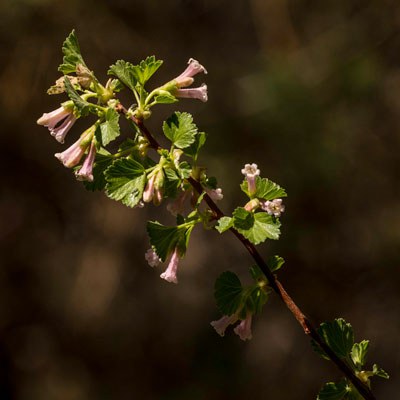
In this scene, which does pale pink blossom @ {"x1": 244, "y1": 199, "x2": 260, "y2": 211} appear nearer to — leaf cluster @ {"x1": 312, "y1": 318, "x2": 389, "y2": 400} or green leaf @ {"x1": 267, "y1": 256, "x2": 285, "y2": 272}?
green leaf @ {"x1": 267, "y1": 256, "x2": 285, "y2": 272}

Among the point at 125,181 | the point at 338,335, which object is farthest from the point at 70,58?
the point at 338,335

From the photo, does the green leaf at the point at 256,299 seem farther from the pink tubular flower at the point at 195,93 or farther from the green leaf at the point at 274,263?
the pink tubular flower at the point at 195,93

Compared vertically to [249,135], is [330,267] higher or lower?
lower

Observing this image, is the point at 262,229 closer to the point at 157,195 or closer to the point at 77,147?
the point at 157,195

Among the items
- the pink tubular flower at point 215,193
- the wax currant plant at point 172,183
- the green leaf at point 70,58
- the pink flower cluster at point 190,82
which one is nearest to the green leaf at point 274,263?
the wax currant plant at point 172,183

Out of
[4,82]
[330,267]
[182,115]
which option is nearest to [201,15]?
[4,82]

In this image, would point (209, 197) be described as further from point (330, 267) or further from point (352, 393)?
point (330, 267)

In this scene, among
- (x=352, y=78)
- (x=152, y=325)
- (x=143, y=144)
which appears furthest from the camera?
(x=152, y=325)
